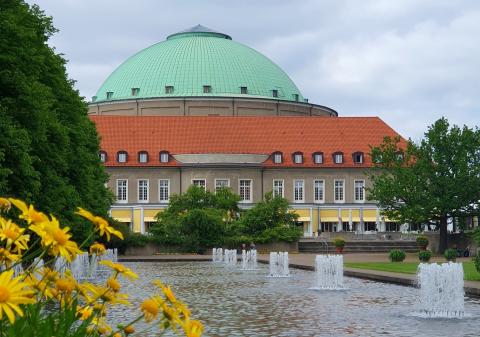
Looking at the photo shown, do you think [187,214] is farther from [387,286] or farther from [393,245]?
[387,286]

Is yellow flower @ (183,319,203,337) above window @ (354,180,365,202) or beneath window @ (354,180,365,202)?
beneath

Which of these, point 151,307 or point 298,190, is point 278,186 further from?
point 151,307

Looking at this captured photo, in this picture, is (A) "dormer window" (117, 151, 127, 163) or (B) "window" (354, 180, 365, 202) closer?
(A) "dormer window" (117, 151, 127, 163)

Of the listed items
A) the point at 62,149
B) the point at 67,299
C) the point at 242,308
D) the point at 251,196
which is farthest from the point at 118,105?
the point at 67,299

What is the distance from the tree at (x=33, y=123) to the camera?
93.9ft

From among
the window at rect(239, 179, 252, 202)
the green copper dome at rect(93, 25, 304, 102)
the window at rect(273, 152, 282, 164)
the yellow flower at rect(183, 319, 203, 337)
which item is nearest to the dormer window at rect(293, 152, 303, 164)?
the window at rect(273, 152, 282, 164)

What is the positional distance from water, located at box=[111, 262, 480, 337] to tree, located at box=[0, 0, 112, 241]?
209 inches

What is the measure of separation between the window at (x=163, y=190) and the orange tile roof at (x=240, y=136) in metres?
2.09

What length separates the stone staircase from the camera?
7219 centimetres

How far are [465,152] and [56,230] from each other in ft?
177

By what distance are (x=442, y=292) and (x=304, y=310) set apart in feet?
9.84

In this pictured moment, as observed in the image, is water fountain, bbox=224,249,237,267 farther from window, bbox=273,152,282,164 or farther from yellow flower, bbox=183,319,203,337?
yellow flower, bbox=183,319,203,337

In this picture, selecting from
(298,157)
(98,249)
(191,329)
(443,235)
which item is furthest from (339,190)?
(191,329)

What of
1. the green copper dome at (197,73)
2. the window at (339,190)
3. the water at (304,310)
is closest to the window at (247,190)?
the window at (339,190)
